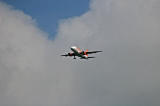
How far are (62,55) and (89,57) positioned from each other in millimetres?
12611

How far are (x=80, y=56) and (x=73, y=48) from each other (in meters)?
10.1

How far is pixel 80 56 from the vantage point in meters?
155

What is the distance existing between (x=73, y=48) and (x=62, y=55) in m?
15.3

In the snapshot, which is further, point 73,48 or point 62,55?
point 62,55

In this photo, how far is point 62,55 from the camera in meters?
160

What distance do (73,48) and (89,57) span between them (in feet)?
44.2

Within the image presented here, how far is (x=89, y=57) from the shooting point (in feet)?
515

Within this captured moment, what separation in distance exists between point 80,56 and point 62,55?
9590 mm

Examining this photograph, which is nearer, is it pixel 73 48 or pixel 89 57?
pixel 73 48

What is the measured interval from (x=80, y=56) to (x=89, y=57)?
4454mm
